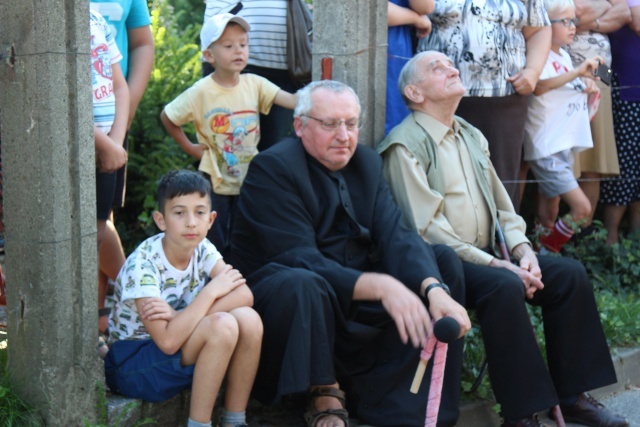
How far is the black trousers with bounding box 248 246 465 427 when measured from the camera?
4.32 metres

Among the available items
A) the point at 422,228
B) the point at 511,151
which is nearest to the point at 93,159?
the point at 422,228

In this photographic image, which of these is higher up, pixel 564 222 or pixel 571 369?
pixel 564 222

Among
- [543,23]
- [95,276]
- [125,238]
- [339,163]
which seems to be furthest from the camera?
[125,238]

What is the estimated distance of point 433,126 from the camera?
5297 mm

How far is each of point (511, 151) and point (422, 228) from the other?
1.40 m

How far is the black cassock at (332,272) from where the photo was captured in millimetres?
4355

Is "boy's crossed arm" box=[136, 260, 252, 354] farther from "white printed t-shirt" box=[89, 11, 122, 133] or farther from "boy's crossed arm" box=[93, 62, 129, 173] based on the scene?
"white printed t-shirt" box=[89, 11, 122, 133]

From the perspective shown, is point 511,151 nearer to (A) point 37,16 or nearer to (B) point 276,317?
(B) point 276,317

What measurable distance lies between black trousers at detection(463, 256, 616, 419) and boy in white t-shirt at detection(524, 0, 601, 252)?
1429 millimetres

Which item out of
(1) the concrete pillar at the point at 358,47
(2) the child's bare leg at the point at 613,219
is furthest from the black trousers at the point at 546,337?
(2) the child's bare leg at the point at 613,219

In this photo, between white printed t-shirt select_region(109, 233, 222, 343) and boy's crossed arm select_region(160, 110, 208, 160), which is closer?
white printed t-shirt select_region(109, 233, 222, 343)

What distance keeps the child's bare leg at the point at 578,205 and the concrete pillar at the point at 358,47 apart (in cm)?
168

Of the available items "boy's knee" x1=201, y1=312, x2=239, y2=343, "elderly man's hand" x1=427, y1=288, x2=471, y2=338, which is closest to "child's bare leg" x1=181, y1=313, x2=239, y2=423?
"boy's knee" x1=201, y1=312, x2=239, y2=343

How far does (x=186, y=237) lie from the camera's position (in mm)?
4289
